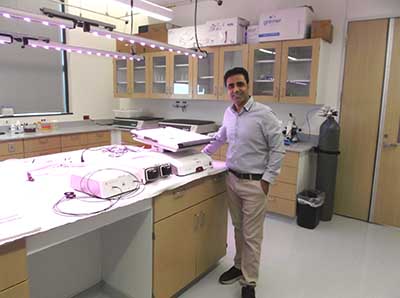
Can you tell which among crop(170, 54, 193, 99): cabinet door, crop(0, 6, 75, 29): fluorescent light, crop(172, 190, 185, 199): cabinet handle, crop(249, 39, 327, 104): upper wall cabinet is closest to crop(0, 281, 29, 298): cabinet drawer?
crop(172, 190, 185, 199): cabinet handle

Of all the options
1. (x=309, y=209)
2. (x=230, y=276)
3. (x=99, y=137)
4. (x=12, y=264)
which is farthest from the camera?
(x=99, y=137)

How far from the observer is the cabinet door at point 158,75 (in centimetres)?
481

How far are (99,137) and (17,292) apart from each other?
370cm

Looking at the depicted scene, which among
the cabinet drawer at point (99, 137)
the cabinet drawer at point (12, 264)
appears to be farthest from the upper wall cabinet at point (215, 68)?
the cabinet drawer at point (12, 264)

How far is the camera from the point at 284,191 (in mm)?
3699

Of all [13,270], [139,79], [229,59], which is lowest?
[13,270]

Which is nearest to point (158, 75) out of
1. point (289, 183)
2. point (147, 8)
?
point (147, 8)

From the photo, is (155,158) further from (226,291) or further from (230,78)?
(226,291)

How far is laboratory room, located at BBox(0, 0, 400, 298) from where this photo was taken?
1988 millimetres

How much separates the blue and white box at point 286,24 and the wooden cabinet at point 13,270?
10.9 ft

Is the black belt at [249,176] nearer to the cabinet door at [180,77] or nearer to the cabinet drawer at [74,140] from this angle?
the cabinet door at [180,77]

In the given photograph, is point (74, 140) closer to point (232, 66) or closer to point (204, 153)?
point (232, 66)

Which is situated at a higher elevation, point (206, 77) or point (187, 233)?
point (206, 77)

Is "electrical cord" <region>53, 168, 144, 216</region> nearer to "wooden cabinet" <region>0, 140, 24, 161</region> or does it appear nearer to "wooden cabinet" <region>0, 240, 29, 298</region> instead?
"wooden cabinet" <region>0, 240, 29, 298</region>
